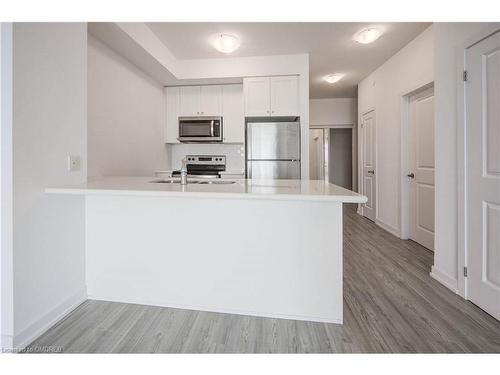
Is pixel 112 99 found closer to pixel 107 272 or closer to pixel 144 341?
pixel 107 272

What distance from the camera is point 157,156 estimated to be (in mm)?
4234

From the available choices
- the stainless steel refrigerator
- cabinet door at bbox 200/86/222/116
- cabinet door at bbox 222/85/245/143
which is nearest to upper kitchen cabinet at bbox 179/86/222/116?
cabinet door at bbox 200/86/222/116

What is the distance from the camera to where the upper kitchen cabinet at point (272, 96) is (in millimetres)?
3883

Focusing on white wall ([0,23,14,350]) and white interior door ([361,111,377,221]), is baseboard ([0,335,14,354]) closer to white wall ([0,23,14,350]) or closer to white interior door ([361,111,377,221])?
white wall ([0,23,14,350])

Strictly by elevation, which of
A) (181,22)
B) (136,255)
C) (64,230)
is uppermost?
(181,22)

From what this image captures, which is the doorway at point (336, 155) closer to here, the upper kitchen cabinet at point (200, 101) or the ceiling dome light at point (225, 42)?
the upper kitchen cabinet at point (200, 101)

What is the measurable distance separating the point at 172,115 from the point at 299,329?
3.74m

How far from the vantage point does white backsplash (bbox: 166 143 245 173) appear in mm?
4621

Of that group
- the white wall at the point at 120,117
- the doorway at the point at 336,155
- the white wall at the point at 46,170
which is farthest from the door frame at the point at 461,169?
the doorway at the point at 336,155

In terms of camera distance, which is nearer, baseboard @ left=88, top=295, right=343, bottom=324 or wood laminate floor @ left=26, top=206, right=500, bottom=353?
wood laminate floor @ left=26, top=206, right=500, bottom=353

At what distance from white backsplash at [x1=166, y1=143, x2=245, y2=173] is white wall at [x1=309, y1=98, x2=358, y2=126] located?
2464 millimetres

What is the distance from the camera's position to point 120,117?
10.5 feet
